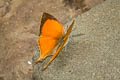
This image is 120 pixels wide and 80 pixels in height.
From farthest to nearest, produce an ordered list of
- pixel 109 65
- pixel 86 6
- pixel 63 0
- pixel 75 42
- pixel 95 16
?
pixel 63 0
pixel 86 6
pixel 95 16
pixel 75 42
pixel 109 65

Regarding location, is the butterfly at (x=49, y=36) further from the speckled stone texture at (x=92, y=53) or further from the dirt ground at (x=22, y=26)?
the dirt ground at (x=22, y=26)

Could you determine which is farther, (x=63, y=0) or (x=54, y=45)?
(x=63, y=0)

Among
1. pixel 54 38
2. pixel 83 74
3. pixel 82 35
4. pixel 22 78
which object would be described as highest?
pixel 54 38

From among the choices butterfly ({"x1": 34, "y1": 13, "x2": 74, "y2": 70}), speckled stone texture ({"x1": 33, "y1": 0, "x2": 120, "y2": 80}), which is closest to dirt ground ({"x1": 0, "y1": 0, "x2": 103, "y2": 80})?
speckled stone texture ({"x1": 33, "y1": 0, "x2": 120, "y2": 80})

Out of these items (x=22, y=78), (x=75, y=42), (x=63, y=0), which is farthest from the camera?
(x=63, y=0)

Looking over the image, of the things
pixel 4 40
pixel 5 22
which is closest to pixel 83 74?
pixel 4 40

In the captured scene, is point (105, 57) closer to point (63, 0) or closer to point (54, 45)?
point (54, 45)

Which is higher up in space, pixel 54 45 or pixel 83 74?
pixel 54 45
